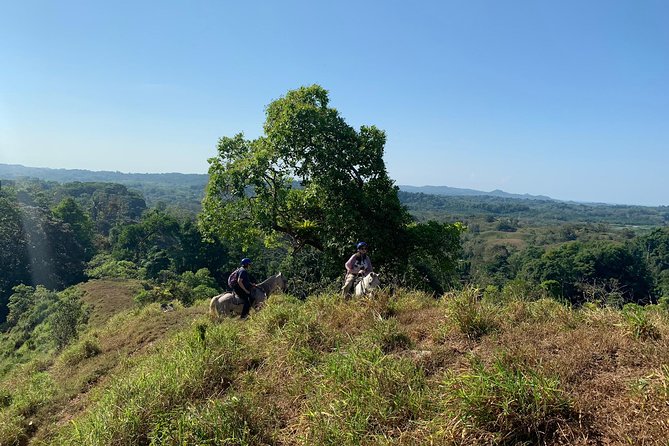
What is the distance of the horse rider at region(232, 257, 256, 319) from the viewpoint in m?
9.38

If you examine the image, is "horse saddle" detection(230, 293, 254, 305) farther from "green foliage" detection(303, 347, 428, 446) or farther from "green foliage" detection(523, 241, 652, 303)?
"green foliage" detection(523, 241, 652, 303)

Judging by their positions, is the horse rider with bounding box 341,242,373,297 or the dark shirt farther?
the dark shirt

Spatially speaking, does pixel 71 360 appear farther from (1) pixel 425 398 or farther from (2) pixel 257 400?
(1) pixel 425 398

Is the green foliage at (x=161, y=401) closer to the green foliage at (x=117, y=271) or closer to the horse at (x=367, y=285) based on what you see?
the horse at (x=367, y=285)

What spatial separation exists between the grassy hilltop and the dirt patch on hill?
12877 mm

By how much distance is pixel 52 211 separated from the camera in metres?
53.4

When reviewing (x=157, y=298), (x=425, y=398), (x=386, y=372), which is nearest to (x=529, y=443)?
(x=425, y=398)

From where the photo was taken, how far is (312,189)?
12.7 m

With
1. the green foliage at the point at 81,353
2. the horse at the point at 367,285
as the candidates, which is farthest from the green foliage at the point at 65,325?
the horse at the point at 367,285

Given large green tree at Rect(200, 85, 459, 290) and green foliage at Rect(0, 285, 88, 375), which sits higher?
large green tree at Rect(200, 85, 459, 290)

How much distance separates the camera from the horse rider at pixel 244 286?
938 centimetres

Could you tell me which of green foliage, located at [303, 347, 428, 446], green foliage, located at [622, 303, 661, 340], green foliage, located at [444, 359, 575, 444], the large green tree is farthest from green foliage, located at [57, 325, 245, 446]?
the large green tree

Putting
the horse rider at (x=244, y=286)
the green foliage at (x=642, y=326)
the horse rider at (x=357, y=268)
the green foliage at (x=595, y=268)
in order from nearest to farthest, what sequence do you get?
the green foliage at (x=642, y=326) < the horse rider at (x=357, y=268) < the horse rider at (x=244, y=286) < the green foliage at (x=595, y=268)

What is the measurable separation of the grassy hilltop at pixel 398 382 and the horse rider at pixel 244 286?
2.57 metres
